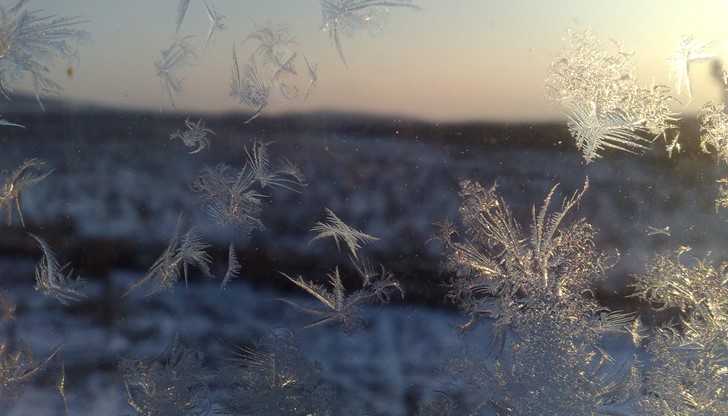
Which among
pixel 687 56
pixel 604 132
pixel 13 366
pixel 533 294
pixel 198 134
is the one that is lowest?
pixel 13 366

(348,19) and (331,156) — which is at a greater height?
(348,19)

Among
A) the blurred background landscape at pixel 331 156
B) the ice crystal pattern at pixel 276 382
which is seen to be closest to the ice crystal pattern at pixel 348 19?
the blurred background landscape at pixel 331 156

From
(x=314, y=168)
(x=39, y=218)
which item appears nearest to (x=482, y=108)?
(x=314, y=168)

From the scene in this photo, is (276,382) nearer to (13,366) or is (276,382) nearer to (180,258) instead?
(180,258)

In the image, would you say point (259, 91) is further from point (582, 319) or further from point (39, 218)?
point (582, 319)

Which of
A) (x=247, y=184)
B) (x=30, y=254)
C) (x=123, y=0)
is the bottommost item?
(x=30, y=254)

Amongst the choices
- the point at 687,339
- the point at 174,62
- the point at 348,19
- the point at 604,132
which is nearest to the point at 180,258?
the point at 174,62

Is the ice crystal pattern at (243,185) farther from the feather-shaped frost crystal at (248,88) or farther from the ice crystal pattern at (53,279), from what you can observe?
the ice crystal pattern at (53,279)
